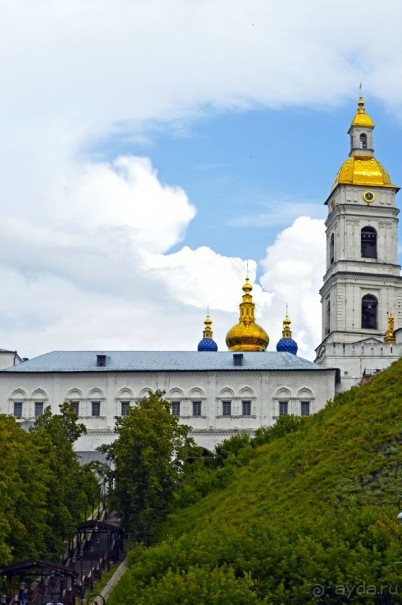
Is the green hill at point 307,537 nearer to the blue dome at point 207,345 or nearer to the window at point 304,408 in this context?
the window at point 304,408

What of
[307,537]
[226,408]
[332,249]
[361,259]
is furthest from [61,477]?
[332,249]

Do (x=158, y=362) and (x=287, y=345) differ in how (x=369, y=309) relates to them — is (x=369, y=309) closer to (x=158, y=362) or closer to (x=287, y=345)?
(x=287, y=345)

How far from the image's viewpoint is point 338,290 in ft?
318

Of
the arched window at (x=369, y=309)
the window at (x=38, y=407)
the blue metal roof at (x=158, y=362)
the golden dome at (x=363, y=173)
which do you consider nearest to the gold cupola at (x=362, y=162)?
the golden dome at (x=363, y=173)

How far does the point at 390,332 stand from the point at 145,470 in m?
41.2

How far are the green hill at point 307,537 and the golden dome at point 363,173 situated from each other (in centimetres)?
5109

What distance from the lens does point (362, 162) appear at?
101250 mm

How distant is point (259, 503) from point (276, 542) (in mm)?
12029

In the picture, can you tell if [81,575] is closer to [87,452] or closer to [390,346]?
[87,452]

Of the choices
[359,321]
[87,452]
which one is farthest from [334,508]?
[359,321]

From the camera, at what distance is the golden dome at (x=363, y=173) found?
9962cm

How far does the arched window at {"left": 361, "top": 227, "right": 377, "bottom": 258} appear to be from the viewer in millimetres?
98625

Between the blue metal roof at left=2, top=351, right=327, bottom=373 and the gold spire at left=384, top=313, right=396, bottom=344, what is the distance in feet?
35.1

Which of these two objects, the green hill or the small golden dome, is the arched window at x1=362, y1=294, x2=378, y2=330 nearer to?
the small golden dome
